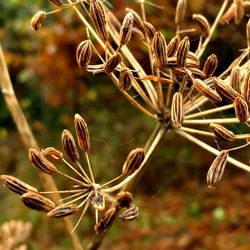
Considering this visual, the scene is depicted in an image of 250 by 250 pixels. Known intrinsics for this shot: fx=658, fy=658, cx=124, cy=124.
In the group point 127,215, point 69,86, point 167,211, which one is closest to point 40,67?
point 69,86

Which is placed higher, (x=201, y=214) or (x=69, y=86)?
(x=69, y=86)

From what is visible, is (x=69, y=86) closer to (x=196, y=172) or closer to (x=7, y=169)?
(x=7, y=169)

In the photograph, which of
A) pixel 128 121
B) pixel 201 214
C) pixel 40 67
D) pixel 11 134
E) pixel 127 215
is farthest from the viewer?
pixel 11 134

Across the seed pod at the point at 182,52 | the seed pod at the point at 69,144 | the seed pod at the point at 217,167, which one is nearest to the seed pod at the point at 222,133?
the seed pod at the point at 217,167

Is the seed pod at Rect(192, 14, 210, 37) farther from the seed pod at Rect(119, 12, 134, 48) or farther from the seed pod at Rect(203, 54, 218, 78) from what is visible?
the seed pod at Rect(119, 12, 134, 48)

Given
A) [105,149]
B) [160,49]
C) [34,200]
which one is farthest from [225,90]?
[105,149]

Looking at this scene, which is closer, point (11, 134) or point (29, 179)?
point (29, 179)

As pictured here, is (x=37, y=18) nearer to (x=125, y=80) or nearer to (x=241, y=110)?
(x=125, y=80)

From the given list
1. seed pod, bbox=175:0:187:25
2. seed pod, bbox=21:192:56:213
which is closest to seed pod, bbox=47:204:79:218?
seed pod, bbox=21:192:56:213
